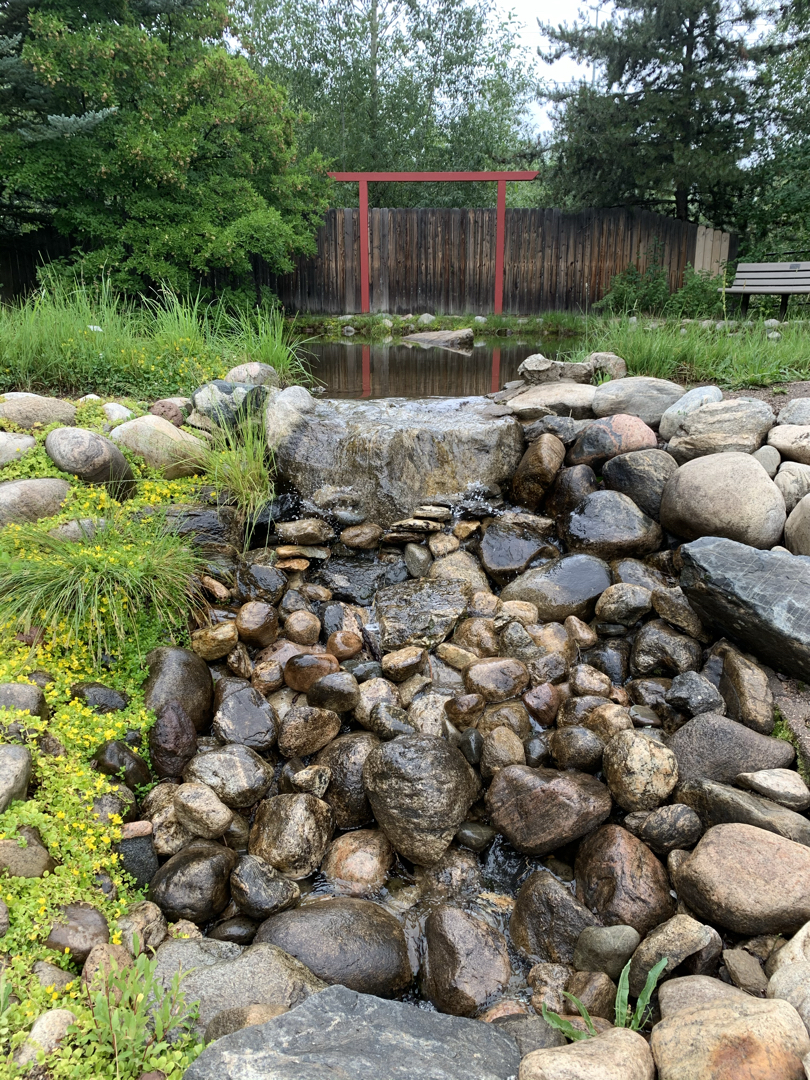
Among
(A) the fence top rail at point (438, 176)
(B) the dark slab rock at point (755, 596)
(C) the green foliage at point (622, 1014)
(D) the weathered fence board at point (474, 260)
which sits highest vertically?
(A) the fence top rail at point (438, 176)

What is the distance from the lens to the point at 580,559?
4562 mm

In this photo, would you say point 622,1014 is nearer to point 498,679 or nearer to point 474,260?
point 498,679

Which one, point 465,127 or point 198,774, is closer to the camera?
point 198,774

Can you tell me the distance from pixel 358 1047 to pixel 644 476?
3910mm

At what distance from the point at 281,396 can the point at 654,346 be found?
137 inches

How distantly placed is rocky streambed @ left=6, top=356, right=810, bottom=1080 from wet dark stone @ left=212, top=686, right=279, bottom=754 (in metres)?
0.02

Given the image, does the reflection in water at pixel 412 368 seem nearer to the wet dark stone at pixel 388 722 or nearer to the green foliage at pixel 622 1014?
the wet dark stone at pixel 388 722

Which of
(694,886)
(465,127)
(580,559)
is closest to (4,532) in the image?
(580,559)

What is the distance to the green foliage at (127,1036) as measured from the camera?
1939 millimetres

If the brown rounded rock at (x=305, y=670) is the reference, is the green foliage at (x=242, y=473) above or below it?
above

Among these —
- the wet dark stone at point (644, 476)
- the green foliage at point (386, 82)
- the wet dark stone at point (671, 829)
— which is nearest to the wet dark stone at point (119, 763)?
the wet dark stone at point (671, 829)

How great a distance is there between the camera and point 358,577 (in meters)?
4.90

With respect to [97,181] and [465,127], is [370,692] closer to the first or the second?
[97,181]

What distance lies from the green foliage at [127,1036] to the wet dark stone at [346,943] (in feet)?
1.70
